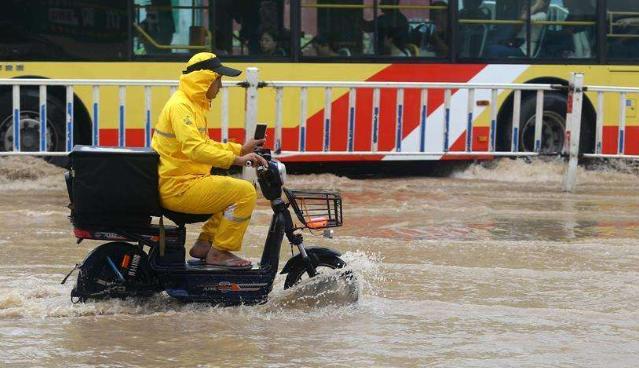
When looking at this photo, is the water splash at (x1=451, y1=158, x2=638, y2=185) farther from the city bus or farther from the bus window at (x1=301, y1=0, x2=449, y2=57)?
the bus window at (x1=301, y1=0, x2=449, y2=57)

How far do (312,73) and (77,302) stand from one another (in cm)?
753

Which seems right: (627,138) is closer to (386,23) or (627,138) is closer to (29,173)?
(386,23)

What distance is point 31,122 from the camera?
13.4 meters

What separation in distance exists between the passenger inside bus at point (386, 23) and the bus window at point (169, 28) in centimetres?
199

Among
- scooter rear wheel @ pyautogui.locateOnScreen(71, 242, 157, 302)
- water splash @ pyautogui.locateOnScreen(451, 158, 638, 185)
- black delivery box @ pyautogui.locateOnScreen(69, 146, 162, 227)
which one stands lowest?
water splash @ pyautogui.locateOnScreen(451, 158, 638, 185)

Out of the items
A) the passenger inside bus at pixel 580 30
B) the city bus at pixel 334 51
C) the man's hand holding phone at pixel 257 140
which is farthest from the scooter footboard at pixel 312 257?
the passenger inside bus at pixel 580 30

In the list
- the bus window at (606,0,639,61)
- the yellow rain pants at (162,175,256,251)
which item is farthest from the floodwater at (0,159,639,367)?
the bus window at (606,0,639,61)

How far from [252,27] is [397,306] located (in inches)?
285

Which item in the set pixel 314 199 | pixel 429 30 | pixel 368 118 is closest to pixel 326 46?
pixel 368 118

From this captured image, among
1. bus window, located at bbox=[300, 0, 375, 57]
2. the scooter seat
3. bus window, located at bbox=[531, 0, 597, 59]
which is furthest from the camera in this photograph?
bus window, located at bbox=[531, 0, 597, 59]

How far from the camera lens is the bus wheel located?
1335 cm

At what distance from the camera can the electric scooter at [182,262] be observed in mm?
6973

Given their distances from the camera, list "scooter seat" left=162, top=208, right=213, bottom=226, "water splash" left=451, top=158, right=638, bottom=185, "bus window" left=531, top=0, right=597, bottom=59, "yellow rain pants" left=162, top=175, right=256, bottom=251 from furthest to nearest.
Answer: "bus window" left=531, top=0, right=597, bottom=59 → "water splash" left=451, top=158, right=638, bottom=185 → "scooter seat" left=162, top=208, right=213, bottom=226 → "yellow rain pants" left=162, top=175, right=256, bottom=251

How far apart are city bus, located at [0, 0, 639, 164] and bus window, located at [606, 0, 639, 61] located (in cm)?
1
